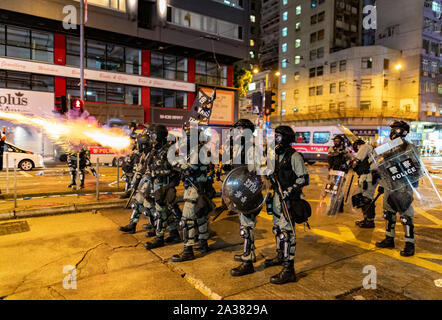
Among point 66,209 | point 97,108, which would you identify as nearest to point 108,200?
point 66,209

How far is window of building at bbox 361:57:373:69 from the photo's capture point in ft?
129

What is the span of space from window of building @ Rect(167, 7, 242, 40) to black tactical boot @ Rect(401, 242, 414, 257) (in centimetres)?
2441

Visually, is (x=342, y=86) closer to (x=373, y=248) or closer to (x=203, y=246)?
(x=373, y=248)

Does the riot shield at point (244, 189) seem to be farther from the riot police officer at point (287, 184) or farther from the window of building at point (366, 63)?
the window of building at point (366, 63)

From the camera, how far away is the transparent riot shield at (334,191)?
25.5 feet

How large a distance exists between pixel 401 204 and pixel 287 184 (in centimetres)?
247

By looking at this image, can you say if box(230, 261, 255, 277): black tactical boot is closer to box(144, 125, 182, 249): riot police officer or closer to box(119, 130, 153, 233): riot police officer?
box(144, 125, 182, 249): riot police officer

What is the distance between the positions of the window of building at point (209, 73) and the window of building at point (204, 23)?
9.80 ft

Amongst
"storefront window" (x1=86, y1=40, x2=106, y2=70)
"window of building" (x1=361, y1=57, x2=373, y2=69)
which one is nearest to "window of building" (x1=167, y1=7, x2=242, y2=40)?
"storefront window" (x1=86, y1=40, x2=106, y2=70)

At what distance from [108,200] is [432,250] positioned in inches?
309

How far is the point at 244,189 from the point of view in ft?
13.6

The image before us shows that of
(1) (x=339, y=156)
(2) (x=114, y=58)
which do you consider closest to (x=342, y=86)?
(2) (x=114, y=58)

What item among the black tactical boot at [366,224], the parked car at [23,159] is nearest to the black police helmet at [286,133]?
the black tactical boot at [366,224]

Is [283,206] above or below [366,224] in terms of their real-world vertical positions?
above
